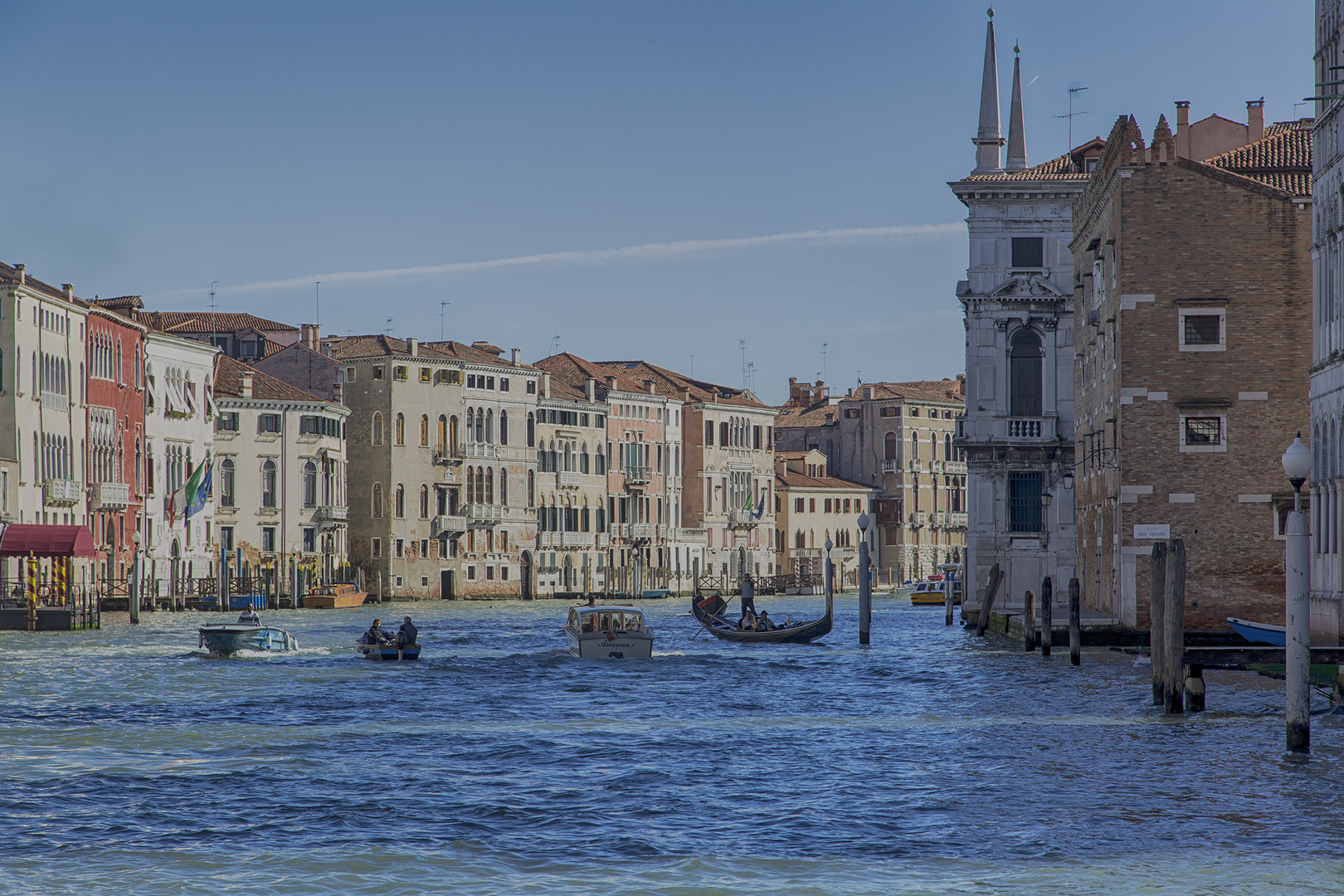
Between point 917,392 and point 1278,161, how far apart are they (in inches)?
3017

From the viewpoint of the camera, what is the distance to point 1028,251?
47469 millimetres

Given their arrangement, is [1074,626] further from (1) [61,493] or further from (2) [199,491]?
(2) [199,491]

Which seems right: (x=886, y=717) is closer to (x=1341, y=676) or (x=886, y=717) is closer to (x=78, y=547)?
(x=1341, y=676)

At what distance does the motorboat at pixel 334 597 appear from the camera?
70062mm

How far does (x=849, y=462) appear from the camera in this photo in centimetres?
11531

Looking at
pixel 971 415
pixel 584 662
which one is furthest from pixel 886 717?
pixel 971 415

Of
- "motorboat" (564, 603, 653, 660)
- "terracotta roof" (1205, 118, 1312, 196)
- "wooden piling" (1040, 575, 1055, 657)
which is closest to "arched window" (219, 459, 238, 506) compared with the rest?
"motorboat" (564, 603, 653, 660)

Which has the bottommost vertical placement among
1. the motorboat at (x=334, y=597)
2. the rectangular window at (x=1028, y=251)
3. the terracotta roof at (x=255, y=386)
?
the motorboat at (x=334, y=597)

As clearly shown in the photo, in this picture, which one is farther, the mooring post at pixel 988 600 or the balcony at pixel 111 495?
the balcony at pixel 111 495

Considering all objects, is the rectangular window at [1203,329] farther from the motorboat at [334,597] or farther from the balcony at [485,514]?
the balcony at [485,514]

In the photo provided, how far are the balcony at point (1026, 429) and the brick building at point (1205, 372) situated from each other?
13144 mm

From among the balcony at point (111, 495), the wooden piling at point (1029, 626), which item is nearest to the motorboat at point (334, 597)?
the balcony at point (111, 495)

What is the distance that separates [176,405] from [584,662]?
34.8 meters

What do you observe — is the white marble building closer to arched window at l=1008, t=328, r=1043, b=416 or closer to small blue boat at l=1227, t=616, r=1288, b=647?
arched window at l=1008, t=328, r=1043, b=416
